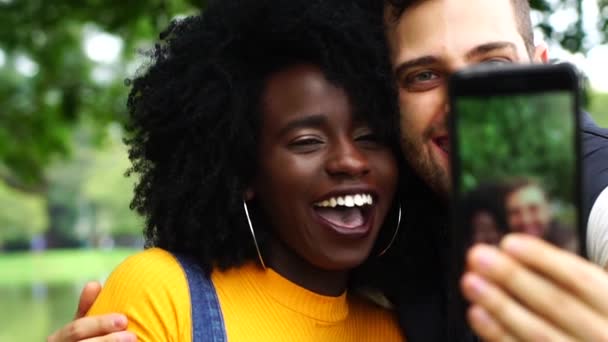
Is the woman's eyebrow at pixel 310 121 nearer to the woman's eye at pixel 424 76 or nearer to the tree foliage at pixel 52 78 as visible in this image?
the woman's eye at pixel 424 76

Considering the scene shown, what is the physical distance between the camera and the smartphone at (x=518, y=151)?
1.39 metres

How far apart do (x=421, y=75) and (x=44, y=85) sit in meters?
6.98

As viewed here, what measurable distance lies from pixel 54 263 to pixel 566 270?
2122 inches

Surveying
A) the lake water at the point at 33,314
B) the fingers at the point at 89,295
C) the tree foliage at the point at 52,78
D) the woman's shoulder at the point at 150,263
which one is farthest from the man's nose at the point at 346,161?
the lake water at the point at 33,314

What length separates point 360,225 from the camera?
2.39 m

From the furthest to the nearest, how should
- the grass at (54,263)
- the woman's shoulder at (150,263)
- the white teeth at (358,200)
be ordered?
the grass at (54,263) < the white teeth at (358,200) < the woman's shoulder at (150,263)

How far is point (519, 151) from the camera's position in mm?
1406

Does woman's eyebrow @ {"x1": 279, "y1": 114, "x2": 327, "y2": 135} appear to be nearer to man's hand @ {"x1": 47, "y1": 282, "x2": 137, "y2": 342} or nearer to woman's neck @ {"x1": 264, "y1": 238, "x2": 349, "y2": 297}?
woman's neck @ {"x1": 264, "y1": 238, "x2": 349, "y2": 297}

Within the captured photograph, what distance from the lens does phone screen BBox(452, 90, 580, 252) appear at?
139cm

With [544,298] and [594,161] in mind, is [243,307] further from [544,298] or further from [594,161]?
[544,298]

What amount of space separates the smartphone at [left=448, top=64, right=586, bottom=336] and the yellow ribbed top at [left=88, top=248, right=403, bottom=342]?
3.23 ft

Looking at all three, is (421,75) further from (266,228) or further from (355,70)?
(266,228)

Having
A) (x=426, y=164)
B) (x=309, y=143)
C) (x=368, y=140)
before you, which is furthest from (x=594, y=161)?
(x=309, y=143)

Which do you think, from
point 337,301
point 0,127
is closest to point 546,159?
point 337,301
